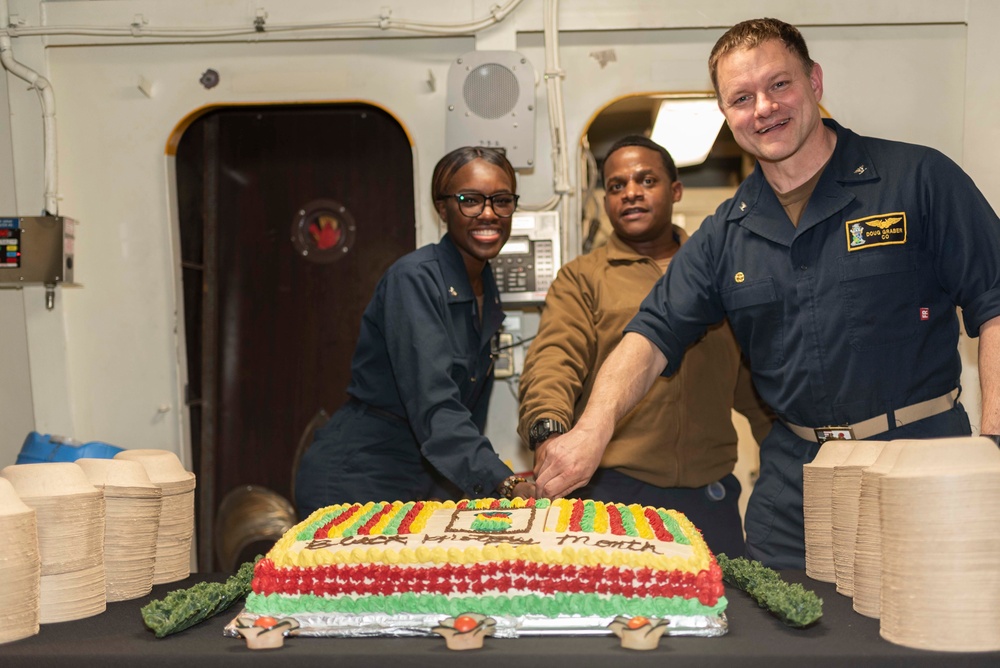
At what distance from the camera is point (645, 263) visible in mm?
2984

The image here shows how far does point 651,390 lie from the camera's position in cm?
278

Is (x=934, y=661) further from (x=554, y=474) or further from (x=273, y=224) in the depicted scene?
(x=273, y=224)

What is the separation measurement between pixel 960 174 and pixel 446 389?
52.7 inches

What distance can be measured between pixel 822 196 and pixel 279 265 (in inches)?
105

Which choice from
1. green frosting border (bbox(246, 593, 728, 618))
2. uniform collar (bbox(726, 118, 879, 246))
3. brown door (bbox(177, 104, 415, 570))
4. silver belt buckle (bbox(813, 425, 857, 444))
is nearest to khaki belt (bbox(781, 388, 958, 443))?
silver belt buckle (bbox(813, 425, 857, 444))

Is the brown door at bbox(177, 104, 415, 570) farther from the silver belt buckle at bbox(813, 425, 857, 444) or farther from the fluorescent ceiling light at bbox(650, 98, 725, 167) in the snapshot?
the silver belt buckle at bbox(813, 425, 857, 444)

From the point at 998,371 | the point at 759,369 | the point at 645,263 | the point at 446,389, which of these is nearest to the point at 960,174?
the point at 998,371

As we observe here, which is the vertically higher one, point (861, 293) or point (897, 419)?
point (861, 293)

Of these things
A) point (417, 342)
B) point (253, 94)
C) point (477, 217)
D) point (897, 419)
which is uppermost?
point (253, 94)

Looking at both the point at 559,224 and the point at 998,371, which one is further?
the point at 559,224

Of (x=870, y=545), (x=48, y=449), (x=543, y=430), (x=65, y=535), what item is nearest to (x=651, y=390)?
(x=543, y=430)

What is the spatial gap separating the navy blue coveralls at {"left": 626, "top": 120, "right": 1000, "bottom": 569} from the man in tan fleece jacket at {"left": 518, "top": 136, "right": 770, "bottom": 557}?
18.8 inches

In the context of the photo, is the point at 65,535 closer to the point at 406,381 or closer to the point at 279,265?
the point at 406,381

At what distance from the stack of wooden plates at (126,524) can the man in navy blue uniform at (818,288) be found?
849 millimetres
